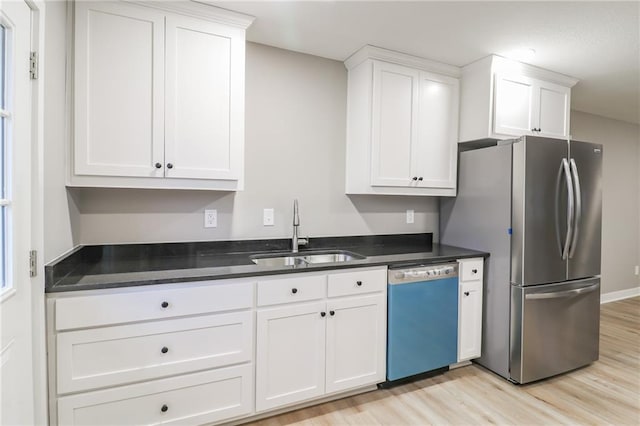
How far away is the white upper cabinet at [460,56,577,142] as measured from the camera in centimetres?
262

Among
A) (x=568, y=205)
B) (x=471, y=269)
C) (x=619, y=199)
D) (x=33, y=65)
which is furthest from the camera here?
(x=619, y=199)

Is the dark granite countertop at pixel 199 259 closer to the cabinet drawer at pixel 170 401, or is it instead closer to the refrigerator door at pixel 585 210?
the cabinet drawer at pixel 170 401

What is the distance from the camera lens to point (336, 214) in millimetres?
2750

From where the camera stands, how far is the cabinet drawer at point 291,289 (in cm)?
185

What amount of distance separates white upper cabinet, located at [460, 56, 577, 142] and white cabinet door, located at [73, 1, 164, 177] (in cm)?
224

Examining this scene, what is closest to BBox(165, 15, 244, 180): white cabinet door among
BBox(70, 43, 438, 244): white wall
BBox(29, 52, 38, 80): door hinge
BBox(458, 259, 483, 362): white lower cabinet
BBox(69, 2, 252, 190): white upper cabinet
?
BBox(69, 2, 252, 190): white upper cabinet

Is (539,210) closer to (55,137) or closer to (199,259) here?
(199,259)

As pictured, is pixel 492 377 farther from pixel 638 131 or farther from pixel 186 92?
pixel 638 131

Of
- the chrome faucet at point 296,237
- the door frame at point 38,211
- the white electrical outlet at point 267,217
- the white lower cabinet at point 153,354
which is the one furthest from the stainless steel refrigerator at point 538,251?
the door frame at point 38,211

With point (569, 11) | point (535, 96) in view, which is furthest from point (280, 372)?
point (535, 96)

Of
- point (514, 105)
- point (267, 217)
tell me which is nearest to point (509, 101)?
point (514, 105)

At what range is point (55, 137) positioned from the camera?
1.58m

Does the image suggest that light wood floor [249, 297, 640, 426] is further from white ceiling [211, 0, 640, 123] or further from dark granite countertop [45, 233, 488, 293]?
white ceiling [211, 0, 640, 123]

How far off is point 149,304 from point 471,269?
83.7 inches
